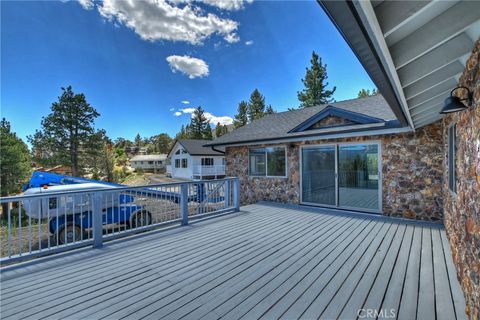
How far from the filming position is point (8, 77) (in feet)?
44.3

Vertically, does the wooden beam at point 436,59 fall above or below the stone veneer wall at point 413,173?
above

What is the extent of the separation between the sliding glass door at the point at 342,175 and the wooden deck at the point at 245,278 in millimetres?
1824

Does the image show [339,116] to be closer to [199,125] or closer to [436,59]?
[436,59]

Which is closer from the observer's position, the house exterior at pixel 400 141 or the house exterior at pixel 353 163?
the house exterior at pixel 400 141

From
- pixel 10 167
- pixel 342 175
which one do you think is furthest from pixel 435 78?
pixel 10 167

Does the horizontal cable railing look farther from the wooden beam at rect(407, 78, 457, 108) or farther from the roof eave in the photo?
the wooden beam at rect(407, 78, 457, 108)

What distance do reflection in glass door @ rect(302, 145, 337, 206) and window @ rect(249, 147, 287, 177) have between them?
2.61 ft

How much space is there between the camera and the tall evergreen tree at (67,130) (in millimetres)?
18312

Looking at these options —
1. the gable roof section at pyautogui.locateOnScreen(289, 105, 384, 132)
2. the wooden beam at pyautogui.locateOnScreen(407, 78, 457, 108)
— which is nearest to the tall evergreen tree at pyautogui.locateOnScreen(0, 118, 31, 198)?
the gable roof section at pyautogui.locateOnScreen(289, 105, 384, 132)

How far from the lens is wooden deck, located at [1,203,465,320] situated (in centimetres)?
215

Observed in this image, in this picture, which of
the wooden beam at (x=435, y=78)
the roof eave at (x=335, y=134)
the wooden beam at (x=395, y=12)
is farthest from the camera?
the roof eave at (x=335, y=134)

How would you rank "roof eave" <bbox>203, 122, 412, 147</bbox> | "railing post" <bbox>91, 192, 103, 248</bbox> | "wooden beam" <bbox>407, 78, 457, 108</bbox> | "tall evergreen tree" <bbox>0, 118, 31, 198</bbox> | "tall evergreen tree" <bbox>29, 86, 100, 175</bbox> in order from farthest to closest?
"tall evergreen tree" <bbox>29, 86, 100, 175</bbox> < "tall evergreen tree" <bbox>0, 118, 31, 198</bbox> < "roof eave" <bbox>203, 122, 412, 147</bbox> < "railing post" <bbox>91, 192, 103, 248</bbox> < "wooden beam" <bbox>407, 78, 457, 108</bbox>

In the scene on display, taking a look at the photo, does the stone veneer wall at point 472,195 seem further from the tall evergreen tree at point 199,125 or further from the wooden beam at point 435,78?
the tall evergreen tree at point 199,125

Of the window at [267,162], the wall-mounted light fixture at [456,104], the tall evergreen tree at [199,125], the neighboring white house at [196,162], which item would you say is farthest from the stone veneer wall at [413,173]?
the tall evergreen tree at [199,125]
